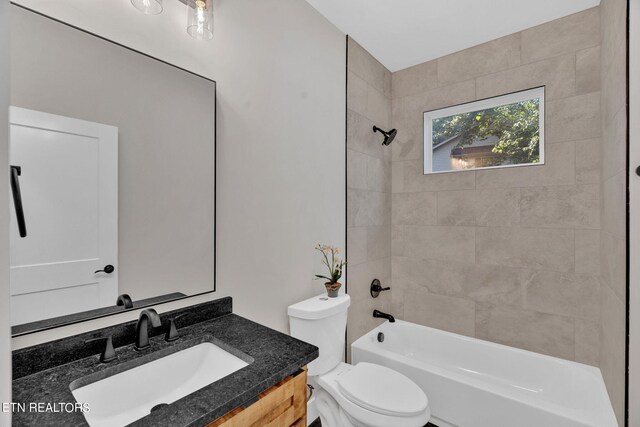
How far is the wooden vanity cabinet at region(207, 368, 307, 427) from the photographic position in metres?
0.86

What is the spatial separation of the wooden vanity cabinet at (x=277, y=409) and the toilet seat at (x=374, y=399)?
593 mm

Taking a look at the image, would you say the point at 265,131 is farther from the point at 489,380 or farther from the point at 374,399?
the point at 489,380

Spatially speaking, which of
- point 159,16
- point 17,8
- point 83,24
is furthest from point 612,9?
point 17,8

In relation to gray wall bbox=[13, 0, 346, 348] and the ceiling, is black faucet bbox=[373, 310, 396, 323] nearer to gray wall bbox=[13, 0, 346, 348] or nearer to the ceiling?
gray wall bbox=[13, 0, 346, 348]

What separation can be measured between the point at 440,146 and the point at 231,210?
6.87ft

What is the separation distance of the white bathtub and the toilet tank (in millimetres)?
528

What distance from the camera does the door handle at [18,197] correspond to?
90cm

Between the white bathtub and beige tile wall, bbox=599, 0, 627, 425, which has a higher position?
beige tile wall, bbox=599, 0, 627, 425

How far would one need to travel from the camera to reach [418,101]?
9.23ft

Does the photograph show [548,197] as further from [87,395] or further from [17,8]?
[17,8]

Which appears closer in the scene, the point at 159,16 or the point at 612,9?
the point at 159,16

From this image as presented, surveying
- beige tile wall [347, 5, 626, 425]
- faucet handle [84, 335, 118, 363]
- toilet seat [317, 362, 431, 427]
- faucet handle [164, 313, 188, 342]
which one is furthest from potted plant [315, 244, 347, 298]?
faucet handle [84, 335, 118, 363]

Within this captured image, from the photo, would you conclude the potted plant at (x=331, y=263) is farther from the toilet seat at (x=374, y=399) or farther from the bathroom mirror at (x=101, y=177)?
the bathroom mirror at (x=101, y=177)

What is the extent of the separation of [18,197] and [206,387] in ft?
2.64
